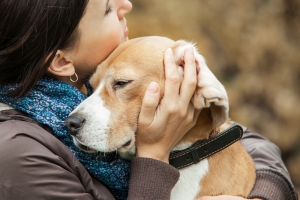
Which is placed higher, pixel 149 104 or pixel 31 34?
pixel 31 34

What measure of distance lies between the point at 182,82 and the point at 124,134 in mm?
349

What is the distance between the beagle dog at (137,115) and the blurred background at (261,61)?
360cm

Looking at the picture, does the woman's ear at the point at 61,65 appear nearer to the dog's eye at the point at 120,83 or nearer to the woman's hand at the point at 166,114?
the dog's eye at the point at 120,83

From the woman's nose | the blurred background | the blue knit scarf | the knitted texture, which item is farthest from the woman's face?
the blurred background

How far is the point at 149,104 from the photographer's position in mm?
2148

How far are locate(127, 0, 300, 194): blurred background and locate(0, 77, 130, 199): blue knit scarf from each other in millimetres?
3827

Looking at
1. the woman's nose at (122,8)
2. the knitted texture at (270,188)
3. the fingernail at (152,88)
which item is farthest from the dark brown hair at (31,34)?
the knitted texture at (270,188)

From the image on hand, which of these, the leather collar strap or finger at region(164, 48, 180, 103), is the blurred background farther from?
finger at region(164, 48, 180, 103)

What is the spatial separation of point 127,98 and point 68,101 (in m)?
0.27

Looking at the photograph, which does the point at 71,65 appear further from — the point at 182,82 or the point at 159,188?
the point at 159,188

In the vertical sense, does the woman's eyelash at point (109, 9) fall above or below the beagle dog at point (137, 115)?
above

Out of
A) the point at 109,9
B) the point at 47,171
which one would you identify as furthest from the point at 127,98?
the point at 47,171

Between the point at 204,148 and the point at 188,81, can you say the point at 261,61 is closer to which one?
the point at 204,148

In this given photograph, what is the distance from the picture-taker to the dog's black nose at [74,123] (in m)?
2.10
